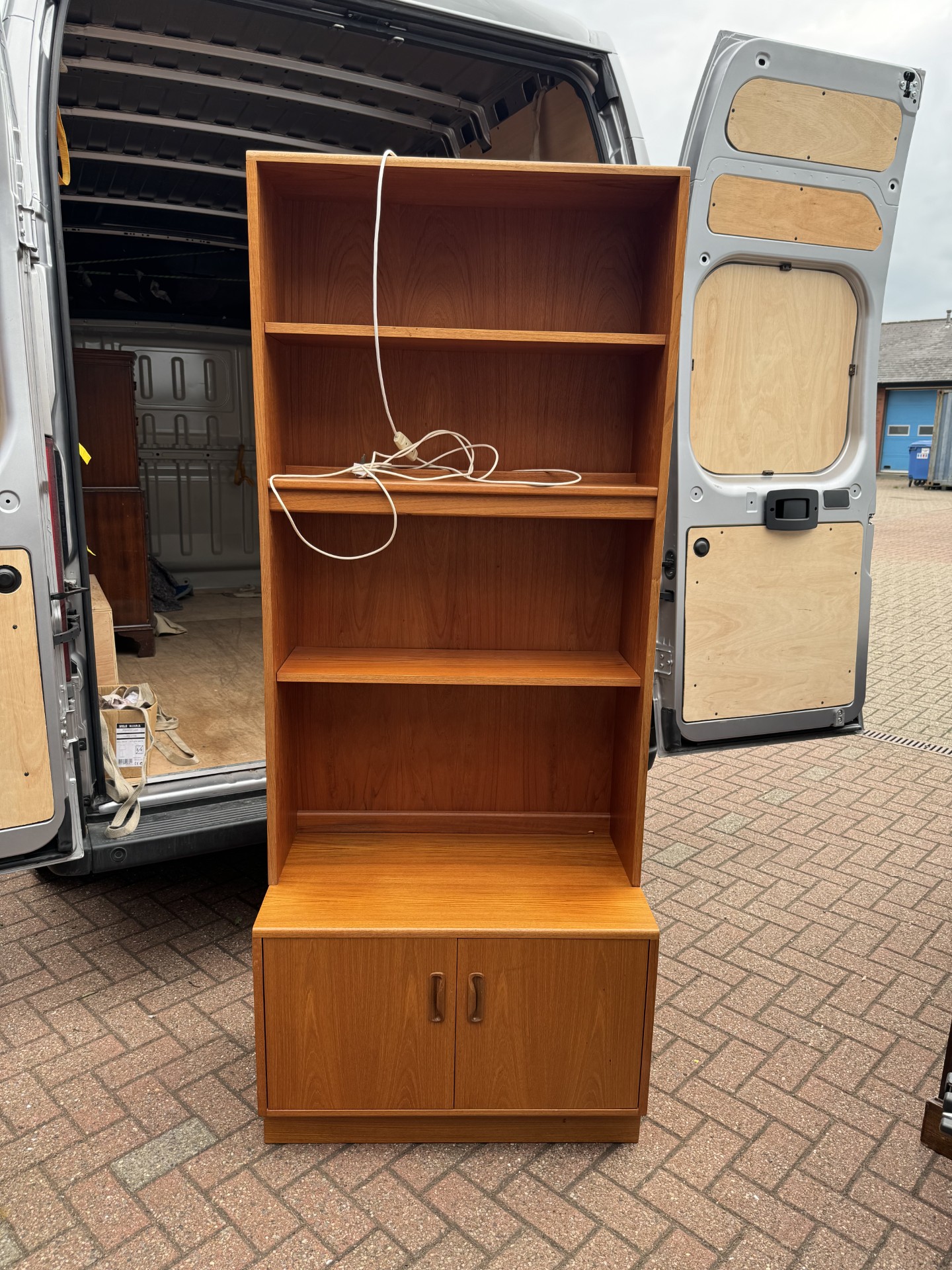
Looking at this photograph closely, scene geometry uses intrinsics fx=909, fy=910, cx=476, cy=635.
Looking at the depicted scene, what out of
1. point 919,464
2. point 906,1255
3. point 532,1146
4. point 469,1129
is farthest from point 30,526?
point 919,464

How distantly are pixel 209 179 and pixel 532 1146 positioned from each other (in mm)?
4282

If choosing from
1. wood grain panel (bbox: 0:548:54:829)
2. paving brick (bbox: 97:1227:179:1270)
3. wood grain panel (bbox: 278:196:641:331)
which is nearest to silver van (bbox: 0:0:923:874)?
wood grain panel (bbox: 0:548:54:829)

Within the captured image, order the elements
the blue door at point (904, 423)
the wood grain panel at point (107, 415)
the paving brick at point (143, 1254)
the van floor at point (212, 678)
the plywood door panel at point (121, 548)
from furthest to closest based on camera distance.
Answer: the blue door at point (904, 423)
the plywood door panel at point (121, 548)
the wood grain panel at point (107, 415)
the van floor at point (212, 678)
the paving brick at point (143, 1254)

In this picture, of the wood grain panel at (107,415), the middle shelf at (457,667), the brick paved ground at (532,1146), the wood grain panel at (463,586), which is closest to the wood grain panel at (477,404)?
the wood grain panel at (463,586)

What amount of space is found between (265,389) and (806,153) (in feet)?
6.02

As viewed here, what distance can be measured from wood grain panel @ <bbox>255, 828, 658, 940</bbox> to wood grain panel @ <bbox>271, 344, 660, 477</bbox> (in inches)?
43.4

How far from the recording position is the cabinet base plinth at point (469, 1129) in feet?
7.52

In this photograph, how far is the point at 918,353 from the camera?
2853 cm

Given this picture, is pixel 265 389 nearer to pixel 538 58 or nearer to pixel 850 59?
pixel 538 58

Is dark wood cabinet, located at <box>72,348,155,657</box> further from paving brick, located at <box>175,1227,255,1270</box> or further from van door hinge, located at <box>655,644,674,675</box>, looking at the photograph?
paving brick, located at <box>175,1227,255,1270</box>

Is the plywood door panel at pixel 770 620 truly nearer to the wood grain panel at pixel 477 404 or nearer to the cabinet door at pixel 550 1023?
the wood grain panel at pixel 477 404

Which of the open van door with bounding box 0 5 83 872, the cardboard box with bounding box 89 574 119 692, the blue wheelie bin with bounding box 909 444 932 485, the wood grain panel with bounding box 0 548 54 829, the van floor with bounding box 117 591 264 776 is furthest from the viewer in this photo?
the blue wheelie bin with bounding box 909 444 932 485

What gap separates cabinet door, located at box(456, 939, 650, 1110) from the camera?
2.24 m

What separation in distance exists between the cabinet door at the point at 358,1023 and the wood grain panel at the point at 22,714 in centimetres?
74
